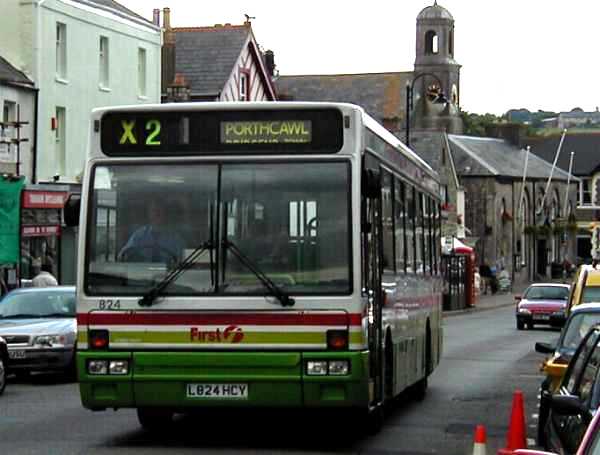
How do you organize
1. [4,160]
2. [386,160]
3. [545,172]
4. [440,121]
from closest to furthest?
[386,160] < [4,160] < [545,172] < [440,121]

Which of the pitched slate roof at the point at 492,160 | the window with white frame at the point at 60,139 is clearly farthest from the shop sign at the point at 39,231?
the pitched slate roof at the point at 492,160

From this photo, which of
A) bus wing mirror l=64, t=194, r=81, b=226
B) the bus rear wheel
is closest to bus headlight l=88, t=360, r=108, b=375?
bus wing mirror l=64, t=194, r=81, b=226

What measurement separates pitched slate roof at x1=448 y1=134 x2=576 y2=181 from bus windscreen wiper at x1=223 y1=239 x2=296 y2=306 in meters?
82.7

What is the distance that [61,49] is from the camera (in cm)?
4625

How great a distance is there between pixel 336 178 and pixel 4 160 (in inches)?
1131

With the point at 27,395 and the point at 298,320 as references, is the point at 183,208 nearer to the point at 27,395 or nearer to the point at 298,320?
the point at 298,320

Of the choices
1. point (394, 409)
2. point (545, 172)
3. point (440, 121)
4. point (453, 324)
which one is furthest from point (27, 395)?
point (440, 121)

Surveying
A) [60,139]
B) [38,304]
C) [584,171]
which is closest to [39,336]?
[38,304]

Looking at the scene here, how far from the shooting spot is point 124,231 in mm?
13867

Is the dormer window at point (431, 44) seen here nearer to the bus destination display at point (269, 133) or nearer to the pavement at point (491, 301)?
the pavement at point (491, 301)

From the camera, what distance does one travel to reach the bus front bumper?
13.4 meters

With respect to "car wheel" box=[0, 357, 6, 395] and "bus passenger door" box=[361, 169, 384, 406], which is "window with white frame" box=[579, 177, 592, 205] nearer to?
"car wheel" box=[0, 357, 6, 395]

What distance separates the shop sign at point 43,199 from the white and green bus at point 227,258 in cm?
2678

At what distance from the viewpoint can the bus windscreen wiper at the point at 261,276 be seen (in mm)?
13430
